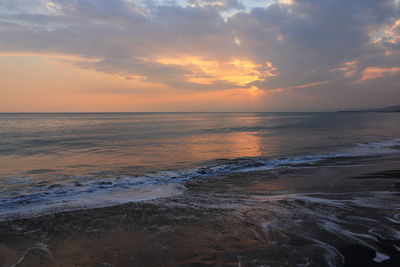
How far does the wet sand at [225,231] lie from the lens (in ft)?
13.9

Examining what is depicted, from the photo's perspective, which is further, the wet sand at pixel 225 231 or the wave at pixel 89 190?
the wave at pixel 89 190

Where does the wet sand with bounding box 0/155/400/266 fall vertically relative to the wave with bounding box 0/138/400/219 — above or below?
above

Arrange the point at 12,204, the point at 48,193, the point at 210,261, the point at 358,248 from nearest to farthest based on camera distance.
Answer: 1. the point at 210,261
2. the point at 358,248
3. the point at 12,204
4. the point at 48,193

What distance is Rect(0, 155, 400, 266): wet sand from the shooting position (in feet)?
13.9

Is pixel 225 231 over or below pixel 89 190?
over

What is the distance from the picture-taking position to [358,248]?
14.8 feet

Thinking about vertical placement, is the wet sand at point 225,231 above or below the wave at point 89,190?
above

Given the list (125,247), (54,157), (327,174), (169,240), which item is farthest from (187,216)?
(54,157)

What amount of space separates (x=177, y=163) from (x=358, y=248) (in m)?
11.2

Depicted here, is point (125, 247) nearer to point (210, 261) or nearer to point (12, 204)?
point (210, 261)

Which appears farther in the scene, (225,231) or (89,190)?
(89,190)

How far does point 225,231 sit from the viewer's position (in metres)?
5.29

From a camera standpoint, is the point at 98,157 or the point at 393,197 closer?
the point at 393,197

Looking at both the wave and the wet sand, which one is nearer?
the wet sand
